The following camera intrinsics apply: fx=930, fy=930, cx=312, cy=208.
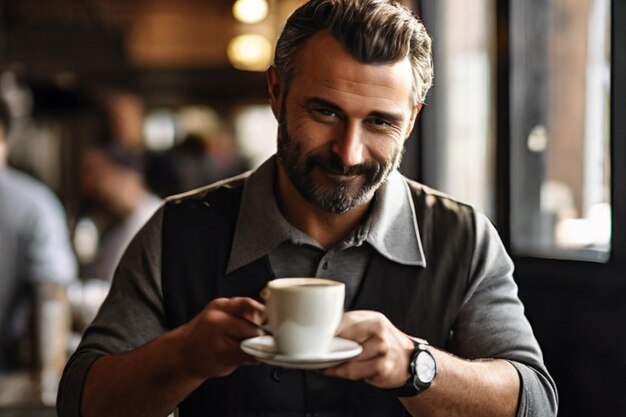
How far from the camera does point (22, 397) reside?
2.95 m

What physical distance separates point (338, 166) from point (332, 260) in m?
0.22

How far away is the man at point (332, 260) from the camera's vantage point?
59.1 inches

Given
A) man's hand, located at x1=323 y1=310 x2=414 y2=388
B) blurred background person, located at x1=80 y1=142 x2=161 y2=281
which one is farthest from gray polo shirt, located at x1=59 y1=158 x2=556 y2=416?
blurred background person, located at x1=80 y1=142 x2=161 y2=281

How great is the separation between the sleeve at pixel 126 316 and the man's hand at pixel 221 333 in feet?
0.89

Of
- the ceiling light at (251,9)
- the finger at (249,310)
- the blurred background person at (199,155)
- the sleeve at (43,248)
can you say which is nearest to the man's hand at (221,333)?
the finger at (249,310)

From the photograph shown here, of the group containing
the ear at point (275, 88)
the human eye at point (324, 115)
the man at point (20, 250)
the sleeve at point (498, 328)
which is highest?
the ear at point (275, 88)

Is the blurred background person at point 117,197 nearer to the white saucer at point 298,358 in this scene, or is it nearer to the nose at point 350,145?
the nose at point 350,145

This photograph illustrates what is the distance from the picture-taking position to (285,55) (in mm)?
1613

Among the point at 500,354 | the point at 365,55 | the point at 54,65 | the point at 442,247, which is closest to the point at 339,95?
the point at 365,55

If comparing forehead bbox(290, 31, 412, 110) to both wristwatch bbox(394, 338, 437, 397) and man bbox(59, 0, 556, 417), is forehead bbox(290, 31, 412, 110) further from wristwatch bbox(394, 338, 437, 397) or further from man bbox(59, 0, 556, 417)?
wristwatch bbox(394, 338, 437, 397)

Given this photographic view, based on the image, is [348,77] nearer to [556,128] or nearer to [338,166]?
[338,166]

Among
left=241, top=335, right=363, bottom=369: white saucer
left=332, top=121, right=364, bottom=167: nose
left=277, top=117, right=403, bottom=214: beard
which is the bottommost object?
left=241, top=335, right=363, bottom=369: white saucer

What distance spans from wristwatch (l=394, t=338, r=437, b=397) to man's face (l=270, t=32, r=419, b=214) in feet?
0.98

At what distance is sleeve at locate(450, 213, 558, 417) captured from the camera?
1.60 meters
